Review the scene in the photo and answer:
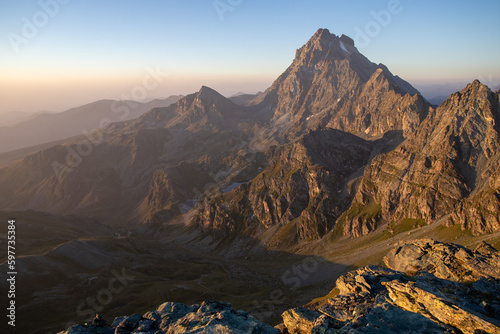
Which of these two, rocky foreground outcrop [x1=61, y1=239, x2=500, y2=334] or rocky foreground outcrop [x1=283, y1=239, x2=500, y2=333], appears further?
rocky foreground outcrop [x1=61, y1=239, x2=500, y2=334]

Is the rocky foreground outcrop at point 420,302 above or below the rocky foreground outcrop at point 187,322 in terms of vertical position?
below

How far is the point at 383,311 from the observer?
45.8m

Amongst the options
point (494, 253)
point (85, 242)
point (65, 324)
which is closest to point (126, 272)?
point (85, 242)

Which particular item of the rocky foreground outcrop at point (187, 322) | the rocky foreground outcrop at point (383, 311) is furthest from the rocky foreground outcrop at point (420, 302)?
the rocky foreground outcrop at point (187, 322)

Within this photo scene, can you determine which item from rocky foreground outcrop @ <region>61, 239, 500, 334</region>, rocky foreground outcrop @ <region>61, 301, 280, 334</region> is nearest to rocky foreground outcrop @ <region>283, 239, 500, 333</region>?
rocky foreground outcrop @ <region>61, 239, 500, 334</region>

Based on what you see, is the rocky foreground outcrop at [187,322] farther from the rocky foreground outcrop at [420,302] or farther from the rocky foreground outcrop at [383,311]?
the rocky foreground outcrop at [420,302]

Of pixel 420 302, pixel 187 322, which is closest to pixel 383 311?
pixel 420 302

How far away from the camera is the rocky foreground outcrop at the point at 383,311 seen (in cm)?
4219

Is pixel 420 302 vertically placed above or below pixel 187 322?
below

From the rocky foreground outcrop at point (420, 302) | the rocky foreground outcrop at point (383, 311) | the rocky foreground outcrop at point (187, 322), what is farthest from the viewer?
the rocky foreground outcrop at point (187, 322)

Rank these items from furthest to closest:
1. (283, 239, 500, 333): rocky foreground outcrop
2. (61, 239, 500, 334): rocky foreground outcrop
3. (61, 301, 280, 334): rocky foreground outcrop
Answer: (61, 301, 280, 334): rocky foreground outcrop → (61, 239, 500, 334): rocky foreground outcrop → (283, 239, 500, 333): rocky foreground outcrop

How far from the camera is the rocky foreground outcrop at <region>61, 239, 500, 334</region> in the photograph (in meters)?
42.2

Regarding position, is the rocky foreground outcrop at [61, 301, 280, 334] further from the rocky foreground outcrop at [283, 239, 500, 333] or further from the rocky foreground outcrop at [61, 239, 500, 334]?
the rocky foreground outcrop at [283, 239, 500, 333]

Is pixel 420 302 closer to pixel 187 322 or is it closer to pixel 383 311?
pixel 383 311
